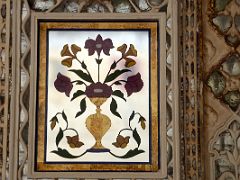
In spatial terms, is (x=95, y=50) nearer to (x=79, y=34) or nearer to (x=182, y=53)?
(x=79, y=34)

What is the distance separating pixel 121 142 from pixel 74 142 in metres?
0.15

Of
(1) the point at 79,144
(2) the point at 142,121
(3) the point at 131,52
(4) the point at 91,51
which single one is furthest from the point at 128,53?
(1) the point at 79,144

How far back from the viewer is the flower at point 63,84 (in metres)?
1.50

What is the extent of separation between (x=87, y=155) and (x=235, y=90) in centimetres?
52

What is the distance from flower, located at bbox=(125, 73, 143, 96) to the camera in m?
1.50

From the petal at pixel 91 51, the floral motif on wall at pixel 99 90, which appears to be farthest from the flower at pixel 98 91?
the petal at pixel 91 51

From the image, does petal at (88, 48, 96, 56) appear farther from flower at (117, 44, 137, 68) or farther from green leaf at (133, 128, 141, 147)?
green leaf at (133, 128, 141, 147)

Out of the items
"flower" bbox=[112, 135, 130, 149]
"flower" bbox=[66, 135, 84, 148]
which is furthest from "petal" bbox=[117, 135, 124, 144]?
"flower" bbox=[66, 135, 84, 148]

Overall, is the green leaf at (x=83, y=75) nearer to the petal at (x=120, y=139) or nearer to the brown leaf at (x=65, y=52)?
the brown leaf at (x=65, y=52)

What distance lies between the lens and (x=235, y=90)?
1.51 meters

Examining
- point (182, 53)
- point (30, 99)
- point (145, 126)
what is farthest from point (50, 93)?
point (182, 53)

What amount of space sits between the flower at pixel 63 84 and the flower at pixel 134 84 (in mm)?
184

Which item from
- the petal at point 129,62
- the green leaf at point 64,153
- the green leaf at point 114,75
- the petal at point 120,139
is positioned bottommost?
the green leaf at point 64,153

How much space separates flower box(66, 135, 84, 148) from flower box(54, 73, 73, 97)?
5.6 inches
